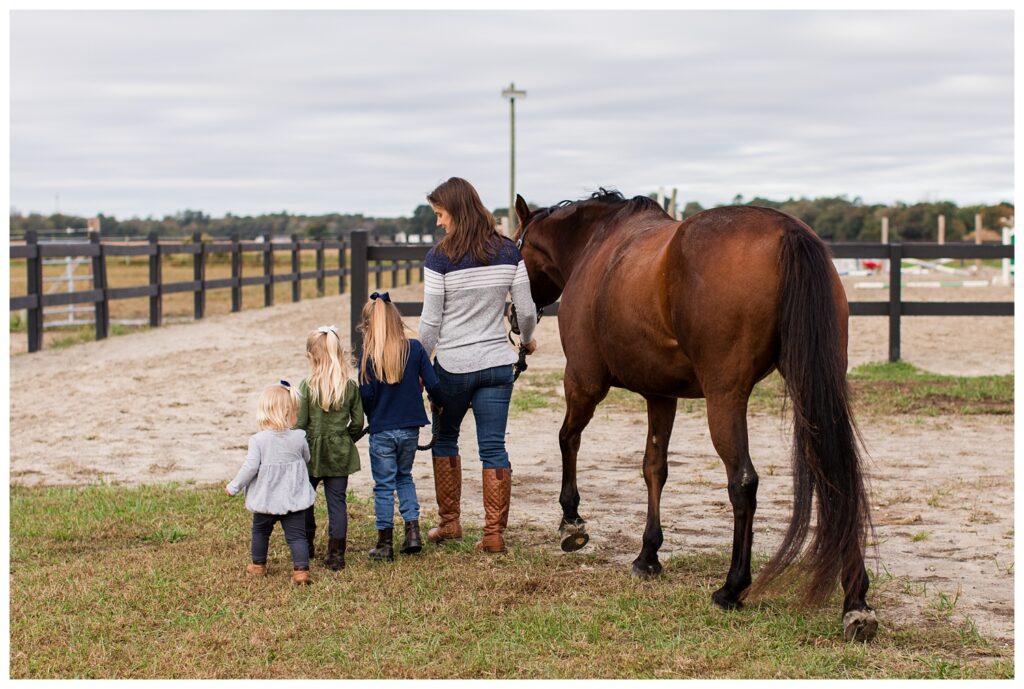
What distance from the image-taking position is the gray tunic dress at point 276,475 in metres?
4.41

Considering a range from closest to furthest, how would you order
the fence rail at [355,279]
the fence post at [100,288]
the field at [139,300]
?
1. the fence rail at [355,279]
2. the fence post at [100,288]
3. the field at [139,300]

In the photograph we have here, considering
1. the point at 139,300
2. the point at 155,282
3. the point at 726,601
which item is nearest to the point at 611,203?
the point at 726,601

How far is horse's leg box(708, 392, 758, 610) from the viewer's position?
12.8ft

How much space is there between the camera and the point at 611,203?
5.46 metres

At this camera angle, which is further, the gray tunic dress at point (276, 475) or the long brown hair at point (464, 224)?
the long brown hair at point (464, 224)

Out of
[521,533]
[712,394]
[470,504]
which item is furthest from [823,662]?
[470,504]

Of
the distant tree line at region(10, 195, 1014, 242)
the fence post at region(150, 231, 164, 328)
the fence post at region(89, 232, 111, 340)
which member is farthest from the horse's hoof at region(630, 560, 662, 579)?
the distant tree line at region(10, 195, 1014, 242)

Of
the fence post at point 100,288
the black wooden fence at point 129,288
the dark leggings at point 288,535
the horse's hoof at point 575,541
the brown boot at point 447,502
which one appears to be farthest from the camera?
the fence post at point 100,288

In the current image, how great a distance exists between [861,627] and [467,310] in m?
2.12

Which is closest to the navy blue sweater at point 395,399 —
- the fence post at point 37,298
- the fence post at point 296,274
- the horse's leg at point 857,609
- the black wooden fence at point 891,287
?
the horse's leg at point 857,609

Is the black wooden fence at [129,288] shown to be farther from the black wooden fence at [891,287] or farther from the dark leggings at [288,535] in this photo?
the dark leggings at [288,535]

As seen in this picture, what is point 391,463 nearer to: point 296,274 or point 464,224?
point 464,224

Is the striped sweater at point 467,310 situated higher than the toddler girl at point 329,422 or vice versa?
the striped sweater at point 467,310

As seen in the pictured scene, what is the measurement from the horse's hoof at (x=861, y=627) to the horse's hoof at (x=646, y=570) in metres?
0.93
